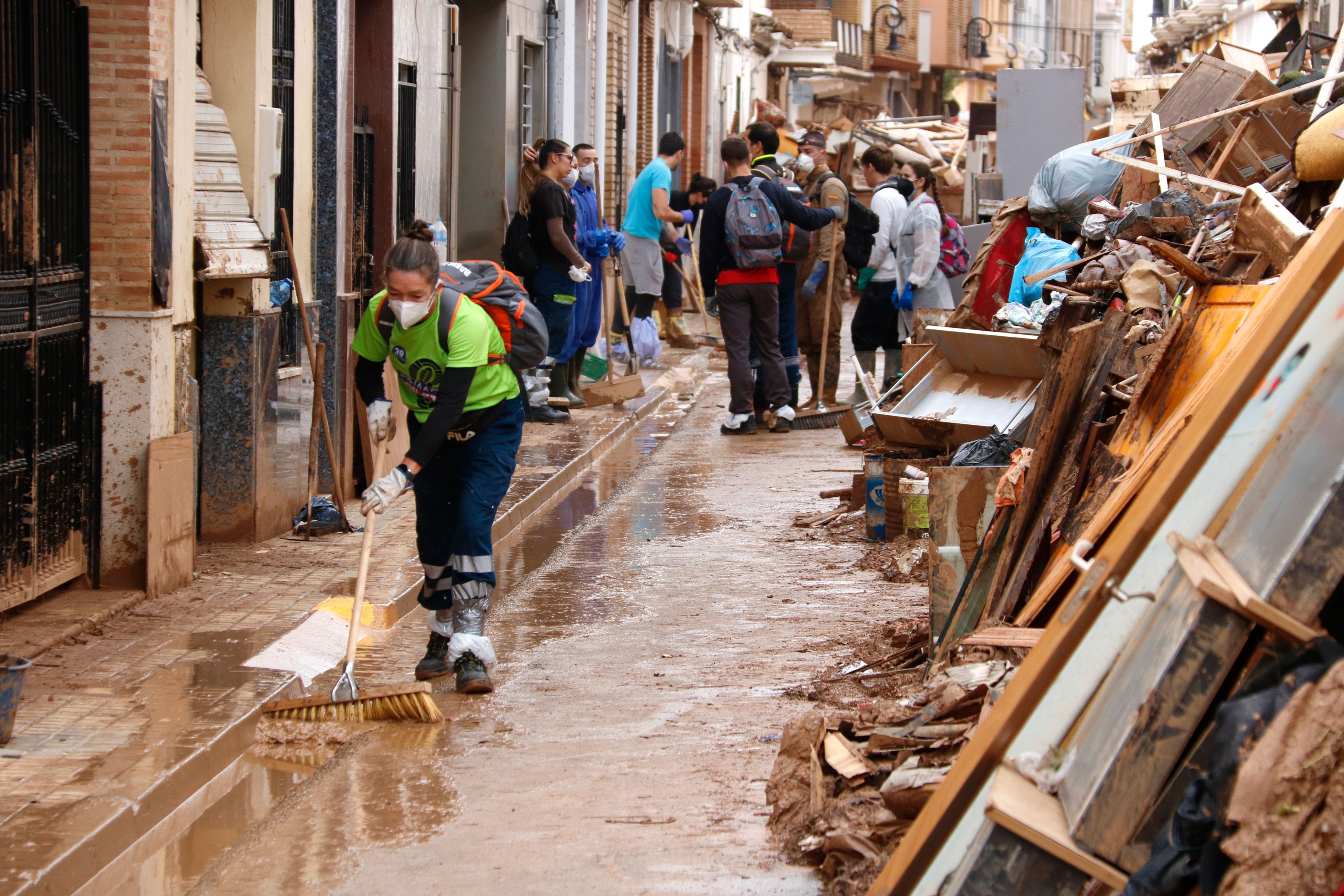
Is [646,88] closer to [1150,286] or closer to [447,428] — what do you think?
[1150,286]

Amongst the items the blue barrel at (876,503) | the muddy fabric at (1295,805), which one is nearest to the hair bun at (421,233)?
the blue barrel at (876,503)

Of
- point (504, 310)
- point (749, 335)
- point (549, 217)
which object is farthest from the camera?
point (749, 335)

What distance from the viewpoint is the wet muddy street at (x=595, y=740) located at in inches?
148

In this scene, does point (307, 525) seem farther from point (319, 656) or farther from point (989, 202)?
point (989, 202)

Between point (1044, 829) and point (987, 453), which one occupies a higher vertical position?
point (987, 453)

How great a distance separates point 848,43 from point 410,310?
4230 centimetres

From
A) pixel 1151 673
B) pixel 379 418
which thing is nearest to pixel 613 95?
pixel 379 418

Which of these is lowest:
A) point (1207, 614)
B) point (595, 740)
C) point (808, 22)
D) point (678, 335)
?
point (595, 740)

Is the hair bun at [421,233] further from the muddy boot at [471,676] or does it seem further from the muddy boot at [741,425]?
the muddy boot at [741,425]

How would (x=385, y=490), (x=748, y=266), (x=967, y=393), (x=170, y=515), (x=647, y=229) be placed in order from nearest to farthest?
(x=385, y=490) → (x=170, y=515) → (x=967, y=393) → (x=748, y=266) → (x=647, y=229)

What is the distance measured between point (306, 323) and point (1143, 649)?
5.59 metres

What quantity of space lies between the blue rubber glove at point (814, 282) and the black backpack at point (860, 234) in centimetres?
47

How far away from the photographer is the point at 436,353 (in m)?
5.28

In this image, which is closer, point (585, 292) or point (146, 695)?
point (146, 695)
